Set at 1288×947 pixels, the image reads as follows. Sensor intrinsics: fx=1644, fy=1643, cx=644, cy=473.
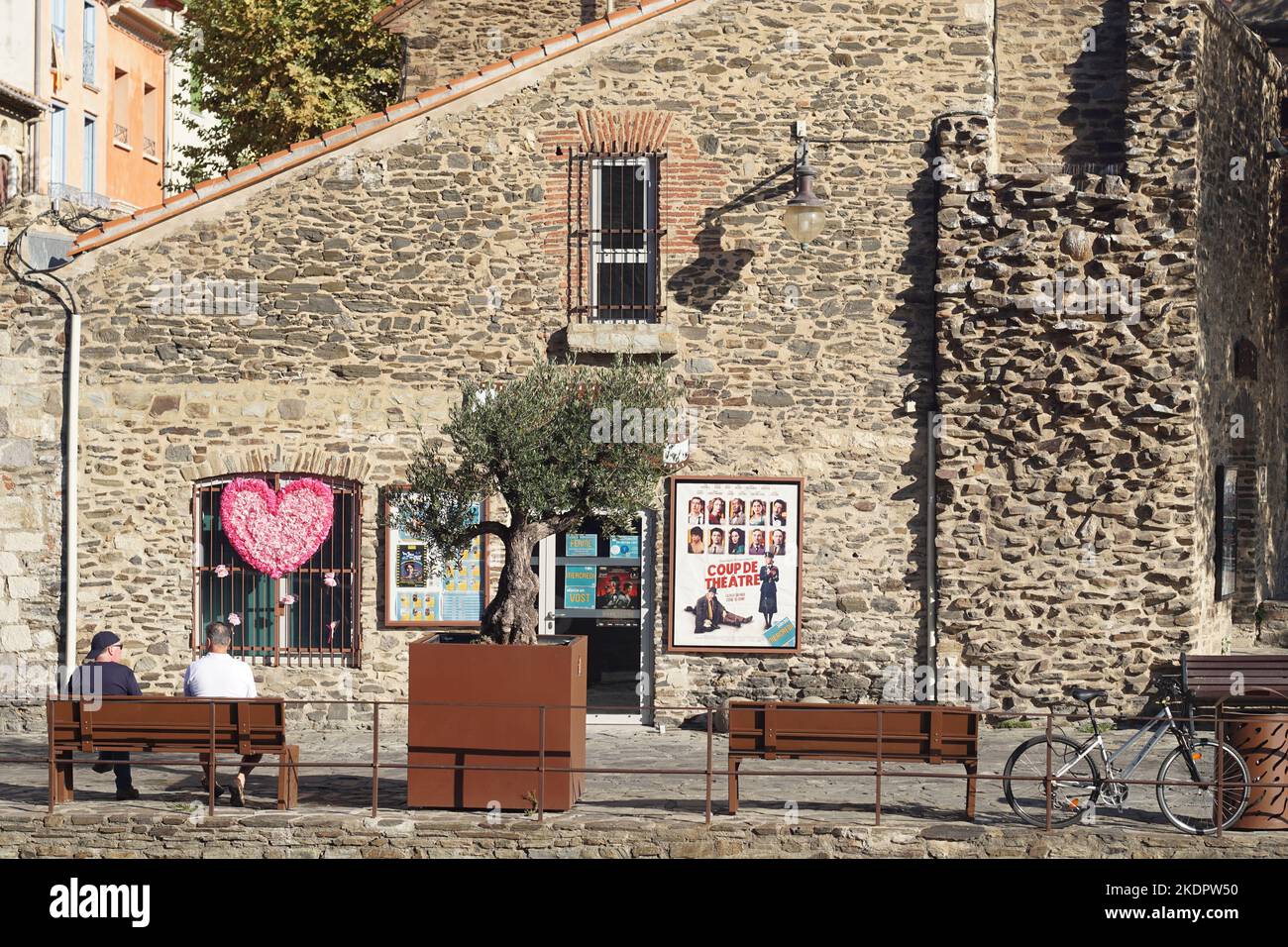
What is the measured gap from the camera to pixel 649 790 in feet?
40.1

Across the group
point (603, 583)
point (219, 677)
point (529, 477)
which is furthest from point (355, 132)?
point (219, 677)

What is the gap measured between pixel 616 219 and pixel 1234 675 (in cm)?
670

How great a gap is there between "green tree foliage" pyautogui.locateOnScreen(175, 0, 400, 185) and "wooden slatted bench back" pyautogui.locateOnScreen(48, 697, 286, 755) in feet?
45.6

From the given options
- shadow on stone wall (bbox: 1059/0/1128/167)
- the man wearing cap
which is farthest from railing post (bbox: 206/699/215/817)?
shadow on stone wall (bbox: 1059/0/1128/167)

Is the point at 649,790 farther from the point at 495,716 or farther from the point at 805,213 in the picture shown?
the point at 805,213

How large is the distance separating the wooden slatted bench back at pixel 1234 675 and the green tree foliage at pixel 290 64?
1509 cm

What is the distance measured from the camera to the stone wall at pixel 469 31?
66.9 feet

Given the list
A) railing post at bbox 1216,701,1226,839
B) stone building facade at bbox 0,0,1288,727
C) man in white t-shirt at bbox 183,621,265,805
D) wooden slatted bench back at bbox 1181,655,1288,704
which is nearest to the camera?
railing post at bbox 1216,701,1226,839

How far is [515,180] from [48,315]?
4424mm

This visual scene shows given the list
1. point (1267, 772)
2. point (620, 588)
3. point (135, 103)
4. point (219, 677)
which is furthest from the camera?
point (135, 103)

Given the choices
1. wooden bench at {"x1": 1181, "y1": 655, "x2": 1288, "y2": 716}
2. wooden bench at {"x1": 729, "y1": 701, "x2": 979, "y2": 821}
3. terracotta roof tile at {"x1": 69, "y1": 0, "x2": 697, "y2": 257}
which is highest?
terracotta roof tile at {"x1": 69, "y1": 0, "x2": 697, "y2": 257}

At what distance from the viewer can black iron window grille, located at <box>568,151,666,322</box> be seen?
15156 mm

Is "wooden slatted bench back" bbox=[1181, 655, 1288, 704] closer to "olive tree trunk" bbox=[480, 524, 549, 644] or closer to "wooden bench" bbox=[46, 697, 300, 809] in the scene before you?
"olive tree trunk" bbox=[480, 524, 549, 644]

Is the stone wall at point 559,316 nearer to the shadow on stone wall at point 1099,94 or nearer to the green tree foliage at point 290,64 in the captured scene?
the shadow on stone wall at point 1099,94
